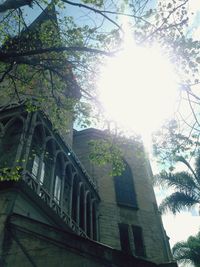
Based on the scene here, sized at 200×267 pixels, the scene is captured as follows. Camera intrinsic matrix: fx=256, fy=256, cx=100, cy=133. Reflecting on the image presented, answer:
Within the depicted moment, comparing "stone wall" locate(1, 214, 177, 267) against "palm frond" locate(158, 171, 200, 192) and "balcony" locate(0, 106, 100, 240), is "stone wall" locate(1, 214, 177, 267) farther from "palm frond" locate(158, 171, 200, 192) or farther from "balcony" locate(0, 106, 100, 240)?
"palm frond" locate(158, 171, 200, 192)

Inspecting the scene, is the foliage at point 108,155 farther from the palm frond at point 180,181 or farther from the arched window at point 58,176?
the palm frond at point 180,181

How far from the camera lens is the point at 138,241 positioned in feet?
60.2

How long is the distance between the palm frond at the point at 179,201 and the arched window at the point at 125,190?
96.0 inches

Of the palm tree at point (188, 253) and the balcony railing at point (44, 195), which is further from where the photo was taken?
the palm tree at point (188, 253)

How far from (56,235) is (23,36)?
23.5ft

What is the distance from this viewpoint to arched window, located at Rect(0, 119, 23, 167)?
11219mm

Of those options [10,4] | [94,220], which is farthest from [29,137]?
[94,220]

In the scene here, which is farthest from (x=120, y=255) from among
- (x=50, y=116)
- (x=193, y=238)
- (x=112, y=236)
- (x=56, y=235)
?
(x=193, y=238)

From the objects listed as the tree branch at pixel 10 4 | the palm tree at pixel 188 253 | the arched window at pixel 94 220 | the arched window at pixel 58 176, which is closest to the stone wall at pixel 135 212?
the arched window at pixel 94 220

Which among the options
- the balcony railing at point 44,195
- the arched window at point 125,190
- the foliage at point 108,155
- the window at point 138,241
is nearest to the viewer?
the balcony railing at point 44,195

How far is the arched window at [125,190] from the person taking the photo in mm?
20298

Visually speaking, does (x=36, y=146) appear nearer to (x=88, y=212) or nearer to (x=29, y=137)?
(x=29, y=137)

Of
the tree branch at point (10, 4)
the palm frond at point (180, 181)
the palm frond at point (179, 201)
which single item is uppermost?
the palm frond at point (180, 181)

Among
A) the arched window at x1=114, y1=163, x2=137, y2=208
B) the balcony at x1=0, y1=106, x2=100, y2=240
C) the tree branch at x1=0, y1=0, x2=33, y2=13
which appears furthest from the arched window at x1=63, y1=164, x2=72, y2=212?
the tree branch at x1=0, y1=0, x2=33, y2=13
